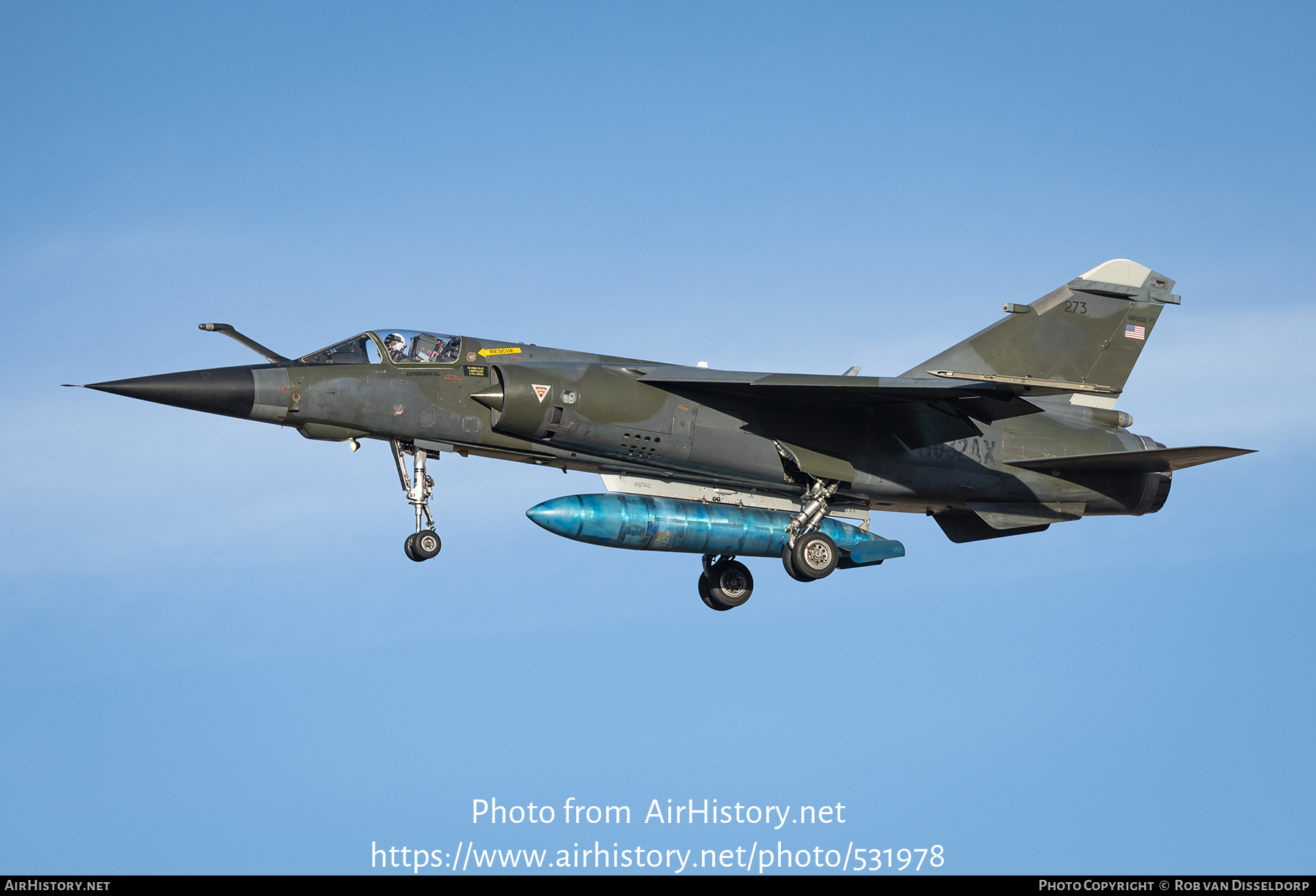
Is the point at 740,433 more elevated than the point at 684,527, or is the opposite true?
the point at 740,433

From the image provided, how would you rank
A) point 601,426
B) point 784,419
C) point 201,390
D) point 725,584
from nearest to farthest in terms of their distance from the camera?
point 201,390, point 601,426, point 784,419, point 725,584

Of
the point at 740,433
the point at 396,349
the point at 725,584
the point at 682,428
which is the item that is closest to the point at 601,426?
the point at 682,428

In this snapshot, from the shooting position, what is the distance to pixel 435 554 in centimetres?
1984

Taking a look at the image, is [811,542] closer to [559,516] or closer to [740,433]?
[740,433]

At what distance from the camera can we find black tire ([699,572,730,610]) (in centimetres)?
2306

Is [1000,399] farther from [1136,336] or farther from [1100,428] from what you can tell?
[1136,336]

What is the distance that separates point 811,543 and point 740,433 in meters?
1.99

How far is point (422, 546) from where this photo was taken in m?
19.8

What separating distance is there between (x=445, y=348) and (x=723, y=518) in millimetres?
4941

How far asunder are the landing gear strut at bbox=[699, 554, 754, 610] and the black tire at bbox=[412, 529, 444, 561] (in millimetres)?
5056

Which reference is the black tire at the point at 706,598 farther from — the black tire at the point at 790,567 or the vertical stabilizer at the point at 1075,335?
the vertical stabilizer at the point at 1075,335

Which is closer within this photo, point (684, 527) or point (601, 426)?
point (601, 426)

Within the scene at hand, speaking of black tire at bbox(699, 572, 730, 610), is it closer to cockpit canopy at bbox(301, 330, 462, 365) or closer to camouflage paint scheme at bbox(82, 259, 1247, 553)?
camouflage paint scheme at bbox(82, 259, 1247, 553)
